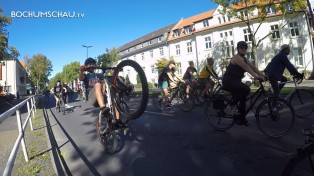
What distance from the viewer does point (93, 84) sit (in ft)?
18.6

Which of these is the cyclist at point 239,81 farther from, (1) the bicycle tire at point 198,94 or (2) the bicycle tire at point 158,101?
(2) the bicycle tire at point 158,101

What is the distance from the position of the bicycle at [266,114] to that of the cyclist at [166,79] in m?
4.01

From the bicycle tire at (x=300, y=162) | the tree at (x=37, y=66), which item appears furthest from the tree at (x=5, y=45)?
the tree at (x=37, y=66)

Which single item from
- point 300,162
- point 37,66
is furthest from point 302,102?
point 37,66

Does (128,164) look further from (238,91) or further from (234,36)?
(234,36)

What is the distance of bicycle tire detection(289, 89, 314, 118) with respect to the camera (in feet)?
23.1

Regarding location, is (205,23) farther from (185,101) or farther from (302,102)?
(302,102)

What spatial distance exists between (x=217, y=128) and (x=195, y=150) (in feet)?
5.75

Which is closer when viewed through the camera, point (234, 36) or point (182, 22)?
point (234, 36)

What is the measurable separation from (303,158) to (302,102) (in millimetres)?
5267

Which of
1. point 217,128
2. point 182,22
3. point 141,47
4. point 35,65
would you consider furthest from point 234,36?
point 35,65

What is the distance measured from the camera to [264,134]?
5645 mm

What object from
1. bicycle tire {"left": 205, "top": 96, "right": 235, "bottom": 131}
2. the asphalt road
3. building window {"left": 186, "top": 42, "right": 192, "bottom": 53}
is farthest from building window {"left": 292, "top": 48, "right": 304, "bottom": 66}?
bicycle tire {"left": 205, "top": 96, "right": 235, "bottom": 131}

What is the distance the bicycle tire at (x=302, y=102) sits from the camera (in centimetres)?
704
